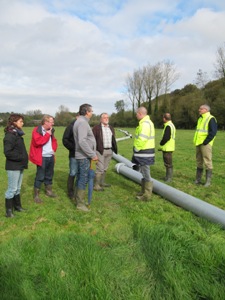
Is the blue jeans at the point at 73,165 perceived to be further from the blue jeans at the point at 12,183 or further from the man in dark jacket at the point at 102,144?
the blue jeans at the point at 12,183

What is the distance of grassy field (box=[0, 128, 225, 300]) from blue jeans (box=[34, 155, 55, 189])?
80 cm

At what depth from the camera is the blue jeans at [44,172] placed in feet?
21.2

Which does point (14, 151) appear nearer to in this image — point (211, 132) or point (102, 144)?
point (102, 144)

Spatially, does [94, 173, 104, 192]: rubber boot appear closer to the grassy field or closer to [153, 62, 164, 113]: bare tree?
the grassy field

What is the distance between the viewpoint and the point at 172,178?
8.89 m

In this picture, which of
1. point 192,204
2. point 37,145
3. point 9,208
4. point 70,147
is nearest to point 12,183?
point 9,208

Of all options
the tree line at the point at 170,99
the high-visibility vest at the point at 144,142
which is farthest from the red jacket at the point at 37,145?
the tree line at the point at 170,99

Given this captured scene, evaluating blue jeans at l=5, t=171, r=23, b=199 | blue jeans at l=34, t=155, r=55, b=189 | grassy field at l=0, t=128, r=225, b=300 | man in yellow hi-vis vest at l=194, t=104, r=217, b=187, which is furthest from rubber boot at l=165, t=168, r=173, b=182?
blue jeans at l=5, t=171, r=23, b=199

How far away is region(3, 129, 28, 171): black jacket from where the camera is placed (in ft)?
17.1

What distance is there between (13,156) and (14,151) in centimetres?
12

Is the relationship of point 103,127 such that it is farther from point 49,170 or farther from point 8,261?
point 8,261

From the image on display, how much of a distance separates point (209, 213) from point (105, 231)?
2018 millimetres

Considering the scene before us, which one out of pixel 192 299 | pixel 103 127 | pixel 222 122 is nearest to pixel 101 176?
pixel 103 127

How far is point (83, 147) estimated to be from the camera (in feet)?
18.3
